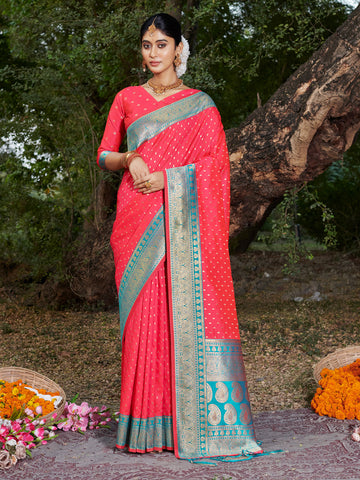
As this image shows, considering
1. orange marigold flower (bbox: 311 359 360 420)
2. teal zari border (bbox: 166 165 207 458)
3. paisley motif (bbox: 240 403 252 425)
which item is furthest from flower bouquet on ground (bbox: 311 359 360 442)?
teal zari border (bbox: 166 165 207 458)

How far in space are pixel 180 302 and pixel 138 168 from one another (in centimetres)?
70

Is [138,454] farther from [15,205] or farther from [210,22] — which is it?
[210,22]

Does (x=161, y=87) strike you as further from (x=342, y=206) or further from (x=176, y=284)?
(x=342, y=206)

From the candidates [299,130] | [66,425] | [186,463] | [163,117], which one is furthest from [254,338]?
[163,117]

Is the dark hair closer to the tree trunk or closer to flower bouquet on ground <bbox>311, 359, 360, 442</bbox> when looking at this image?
the tree trunk

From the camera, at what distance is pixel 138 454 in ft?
9.23

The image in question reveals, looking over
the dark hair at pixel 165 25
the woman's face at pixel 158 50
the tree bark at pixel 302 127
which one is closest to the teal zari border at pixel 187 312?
the woman's face at pixel 158 50

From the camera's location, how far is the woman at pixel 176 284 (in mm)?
2789

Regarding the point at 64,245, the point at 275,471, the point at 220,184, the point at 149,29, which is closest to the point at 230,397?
the point at 275,471

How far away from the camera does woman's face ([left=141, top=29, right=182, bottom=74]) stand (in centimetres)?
296

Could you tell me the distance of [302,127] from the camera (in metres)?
4.55

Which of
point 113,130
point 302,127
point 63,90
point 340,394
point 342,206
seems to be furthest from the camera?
point 342,206

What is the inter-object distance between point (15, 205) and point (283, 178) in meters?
3.31

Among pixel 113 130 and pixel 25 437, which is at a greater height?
pixel 113 130
